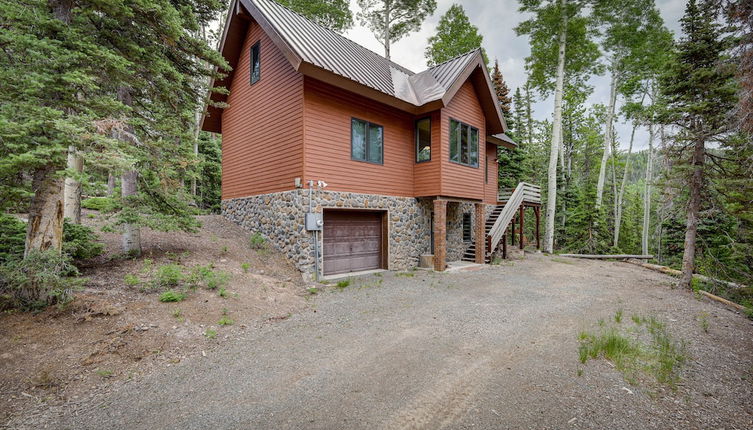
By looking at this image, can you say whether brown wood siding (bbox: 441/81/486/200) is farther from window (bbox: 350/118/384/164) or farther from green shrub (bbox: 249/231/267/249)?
green shrub (bbox: 249/231/267/249)

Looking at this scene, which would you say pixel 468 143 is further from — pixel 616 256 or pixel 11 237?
pixel 11 237

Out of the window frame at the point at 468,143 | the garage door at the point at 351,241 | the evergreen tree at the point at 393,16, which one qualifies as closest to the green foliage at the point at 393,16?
the evergreen tree at the point at 393,16

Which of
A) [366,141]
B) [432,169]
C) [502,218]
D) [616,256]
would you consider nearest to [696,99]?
[502,218]

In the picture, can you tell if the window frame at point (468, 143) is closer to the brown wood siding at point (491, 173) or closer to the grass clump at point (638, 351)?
the brown wood siding at point (491, 173)

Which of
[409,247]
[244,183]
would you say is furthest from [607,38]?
[244,183]

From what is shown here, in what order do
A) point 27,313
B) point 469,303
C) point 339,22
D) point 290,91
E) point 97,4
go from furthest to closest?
point 339,22 < point 290,91 < point 469,303 < point 97,4 < point 27,313

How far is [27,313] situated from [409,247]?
921cm

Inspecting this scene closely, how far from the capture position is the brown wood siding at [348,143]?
8.56 metres

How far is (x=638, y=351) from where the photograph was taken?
4.26 metres

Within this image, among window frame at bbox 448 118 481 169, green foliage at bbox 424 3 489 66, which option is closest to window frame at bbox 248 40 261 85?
window frame at bbox 448 118 481 169

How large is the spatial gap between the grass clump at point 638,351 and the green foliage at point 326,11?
1985cm

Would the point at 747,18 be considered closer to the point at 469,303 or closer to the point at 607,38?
the point at 469,303

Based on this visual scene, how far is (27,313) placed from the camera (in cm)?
413

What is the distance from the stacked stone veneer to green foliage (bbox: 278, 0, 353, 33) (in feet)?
44.2
